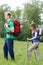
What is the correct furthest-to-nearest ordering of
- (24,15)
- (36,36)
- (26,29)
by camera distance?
(24,15) < (26,29) < (36,36)

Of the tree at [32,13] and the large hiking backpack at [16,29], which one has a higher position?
the large hiking backpack at [16,29]

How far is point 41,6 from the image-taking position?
162 ft

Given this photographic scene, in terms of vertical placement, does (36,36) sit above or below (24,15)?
above

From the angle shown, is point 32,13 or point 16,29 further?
point 32,13

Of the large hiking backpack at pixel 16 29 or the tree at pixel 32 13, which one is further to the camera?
the tree at pixel 32 13

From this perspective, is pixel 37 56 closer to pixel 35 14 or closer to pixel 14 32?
pixel 14 32

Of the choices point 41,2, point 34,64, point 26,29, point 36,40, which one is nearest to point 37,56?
point 36,40

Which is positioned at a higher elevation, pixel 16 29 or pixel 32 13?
pixel 16 29

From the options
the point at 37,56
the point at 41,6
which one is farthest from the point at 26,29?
the point at 37,56

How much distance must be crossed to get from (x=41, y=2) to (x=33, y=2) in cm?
142

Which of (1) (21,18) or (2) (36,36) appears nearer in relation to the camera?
(2) (36,36)

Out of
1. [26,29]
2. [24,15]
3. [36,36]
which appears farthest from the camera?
[24,15]

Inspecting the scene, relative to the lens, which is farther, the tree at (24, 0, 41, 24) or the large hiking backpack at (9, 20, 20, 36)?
the tree at (24, 0, 41, 24)

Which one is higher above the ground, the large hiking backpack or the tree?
the large hiking backpack
